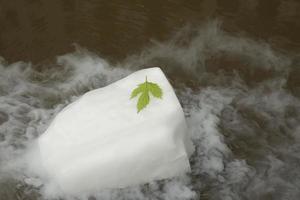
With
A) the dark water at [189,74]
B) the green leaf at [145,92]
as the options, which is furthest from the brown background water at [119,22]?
the green leaf at [145,92]

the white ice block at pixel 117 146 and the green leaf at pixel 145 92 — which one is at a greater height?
the green leaf at pixel 145 92

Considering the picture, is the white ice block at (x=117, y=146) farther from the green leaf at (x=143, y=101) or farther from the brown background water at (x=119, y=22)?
the brown background water at (x=119, y=22)

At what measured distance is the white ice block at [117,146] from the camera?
95.4 inches

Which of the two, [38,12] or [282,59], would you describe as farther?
[38,12]

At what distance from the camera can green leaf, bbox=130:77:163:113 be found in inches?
98.1

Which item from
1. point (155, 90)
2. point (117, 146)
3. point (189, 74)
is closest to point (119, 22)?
point (189, 74)

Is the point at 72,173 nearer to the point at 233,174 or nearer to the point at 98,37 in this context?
the point at 233,174

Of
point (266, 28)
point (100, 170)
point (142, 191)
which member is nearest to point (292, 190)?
point (142, 191)

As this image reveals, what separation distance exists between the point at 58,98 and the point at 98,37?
61cm

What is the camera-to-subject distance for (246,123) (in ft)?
9.58

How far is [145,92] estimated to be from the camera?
8.18 ft

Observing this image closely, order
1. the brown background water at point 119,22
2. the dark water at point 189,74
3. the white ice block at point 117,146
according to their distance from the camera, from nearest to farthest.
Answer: the white ice block at point 117,146 → the dark water at point 189,74 → the brown background water at point 119,22

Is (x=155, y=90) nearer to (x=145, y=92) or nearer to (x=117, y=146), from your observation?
(x=145, y=92)

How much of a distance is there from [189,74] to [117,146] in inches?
37.5
